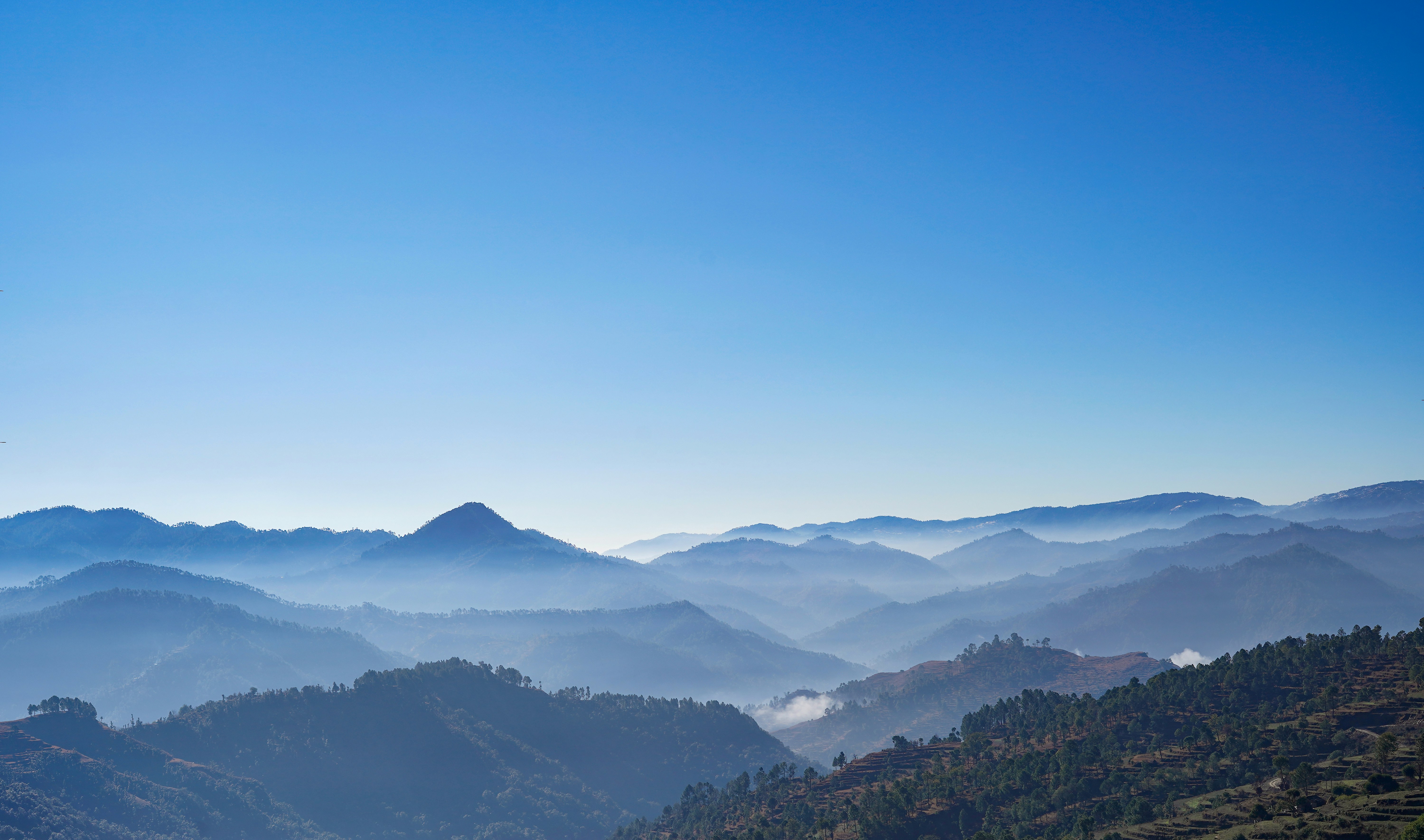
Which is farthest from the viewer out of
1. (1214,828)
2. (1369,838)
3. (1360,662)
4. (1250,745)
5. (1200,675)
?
(1200,675)

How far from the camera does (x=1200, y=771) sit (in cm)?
15100

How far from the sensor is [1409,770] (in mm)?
123625

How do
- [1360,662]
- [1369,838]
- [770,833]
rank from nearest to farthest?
[1369,838]
[770,833]
[1360,662]

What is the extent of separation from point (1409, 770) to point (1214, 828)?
99.6 feet

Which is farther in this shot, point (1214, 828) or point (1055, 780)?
point (1055, 780)

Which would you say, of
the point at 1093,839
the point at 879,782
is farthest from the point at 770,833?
the point at 1093,839

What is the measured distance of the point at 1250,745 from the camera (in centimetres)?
15275

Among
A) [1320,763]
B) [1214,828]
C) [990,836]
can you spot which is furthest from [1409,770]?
[990,836]

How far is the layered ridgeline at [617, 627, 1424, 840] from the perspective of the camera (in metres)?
122

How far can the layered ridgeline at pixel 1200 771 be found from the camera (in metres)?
122

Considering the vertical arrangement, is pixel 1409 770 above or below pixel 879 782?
above

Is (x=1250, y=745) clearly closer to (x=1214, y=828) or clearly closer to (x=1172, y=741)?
(x=1172, y=741)

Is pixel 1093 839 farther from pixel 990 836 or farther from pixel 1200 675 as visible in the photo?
pixel 1200 675

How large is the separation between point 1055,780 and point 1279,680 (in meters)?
70.5
